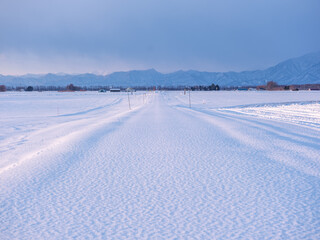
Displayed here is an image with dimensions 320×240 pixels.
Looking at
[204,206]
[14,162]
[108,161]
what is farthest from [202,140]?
[14,162]

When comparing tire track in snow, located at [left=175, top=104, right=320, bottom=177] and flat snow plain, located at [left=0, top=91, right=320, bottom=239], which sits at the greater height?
flat snow plain, located at [left=0, top=91, right=320, bottom=239]

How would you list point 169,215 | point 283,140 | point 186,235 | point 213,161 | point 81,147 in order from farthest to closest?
point 283,140
point 81,147
point 213,161
point 169,215
point 186,235

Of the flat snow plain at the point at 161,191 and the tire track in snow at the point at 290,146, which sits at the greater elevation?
the flat snow plain at the point at 161,191

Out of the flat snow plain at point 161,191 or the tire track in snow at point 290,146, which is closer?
the flat snow plain at point 161,191

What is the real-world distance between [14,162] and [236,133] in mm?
7836

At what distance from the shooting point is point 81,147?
782 centimetres

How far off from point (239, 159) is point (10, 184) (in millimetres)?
5074

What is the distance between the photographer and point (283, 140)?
8664 mm

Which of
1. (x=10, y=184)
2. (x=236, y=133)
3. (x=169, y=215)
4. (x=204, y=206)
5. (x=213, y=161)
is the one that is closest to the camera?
(x=169, y=215)

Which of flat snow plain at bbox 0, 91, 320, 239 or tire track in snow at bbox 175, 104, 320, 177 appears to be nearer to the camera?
flat snow plain at bbox 0, 91, 320, 239

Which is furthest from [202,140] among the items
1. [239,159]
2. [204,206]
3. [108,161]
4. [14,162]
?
[14,162]

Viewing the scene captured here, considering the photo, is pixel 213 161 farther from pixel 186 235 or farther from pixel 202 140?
pixel 186 235

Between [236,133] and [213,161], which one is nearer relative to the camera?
[213,161]

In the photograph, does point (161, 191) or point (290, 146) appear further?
point (290, 146)
